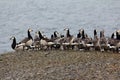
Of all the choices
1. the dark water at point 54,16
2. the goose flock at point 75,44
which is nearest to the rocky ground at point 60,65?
the goose flock at point 75,44

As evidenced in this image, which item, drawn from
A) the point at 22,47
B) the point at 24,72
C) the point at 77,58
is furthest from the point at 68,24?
the point at 24,72

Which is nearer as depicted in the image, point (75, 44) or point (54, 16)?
point (75, 44)

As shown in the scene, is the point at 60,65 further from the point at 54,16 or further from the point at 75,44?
the point at 54,16

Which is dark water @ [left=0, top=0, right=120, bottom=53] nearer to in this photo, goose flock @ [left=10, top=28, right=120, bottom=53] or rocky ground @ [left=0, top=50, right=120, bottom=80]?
goose flock @ [left=10, top=28, right=120, bottom=53]

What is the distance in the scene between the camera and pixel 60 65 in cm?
1645

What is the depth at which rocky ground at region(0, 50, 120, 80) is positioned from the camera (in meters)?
14.6

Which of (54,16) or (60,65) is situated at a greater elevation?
(54,16)

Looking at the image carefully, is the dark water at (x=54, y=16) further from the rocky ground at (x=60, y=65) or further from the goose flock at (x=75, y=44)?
the rocky ground at (x=60, y=65)

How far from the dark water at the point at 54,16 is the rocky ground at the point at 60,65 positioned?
724cm

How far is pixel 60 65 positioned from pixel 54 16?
2165 cm

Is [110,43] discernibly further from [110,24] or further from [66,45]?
[110,24]

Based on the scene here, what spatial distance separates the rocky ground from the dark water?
285 inches

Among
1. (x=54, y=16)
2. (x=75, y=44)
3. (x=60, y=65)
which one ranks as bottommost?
(x=60, y=65)

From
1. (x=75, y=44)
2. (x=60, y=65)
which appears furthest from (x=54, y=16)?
(x=60, y=65)
